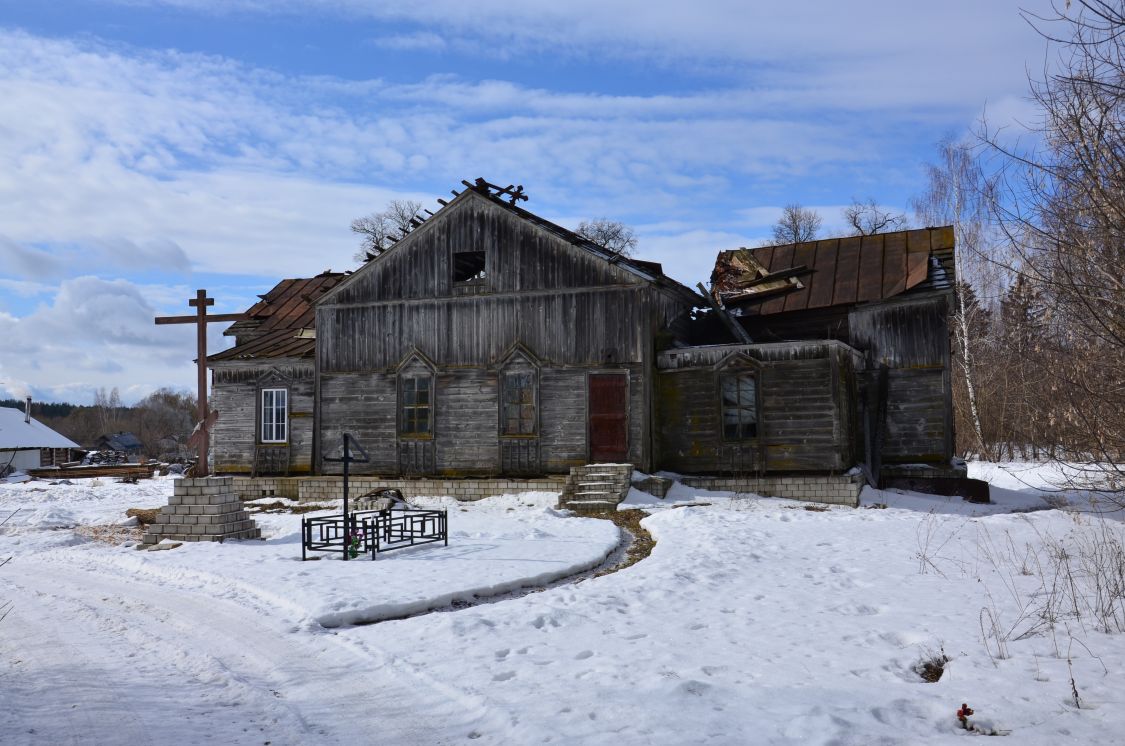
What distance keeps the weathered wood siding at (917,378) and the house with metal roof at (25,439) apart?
52.4 meters

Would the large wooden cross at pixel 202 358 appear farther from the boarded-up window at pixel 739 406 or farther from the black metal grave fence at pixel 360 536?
the boarded-up window at pixel 739 406

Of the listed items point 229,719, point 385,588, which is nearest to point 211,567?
point 385,588

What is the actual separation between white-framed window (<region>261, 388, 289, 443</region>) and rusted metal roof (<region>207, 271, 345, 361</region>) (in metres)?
1.16

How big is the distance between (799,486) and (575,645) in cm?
1399

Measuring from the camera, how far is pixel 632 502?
65.9 ft

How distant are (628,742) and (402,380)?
19382 mm

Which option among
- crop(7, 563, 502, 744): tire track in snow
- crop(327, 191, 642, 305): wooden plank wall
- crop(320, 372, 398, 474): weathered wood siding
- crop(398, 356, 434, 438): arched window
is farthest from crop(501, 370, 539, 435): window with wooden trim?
crop(7, 563, 502, 744): tire track in snow

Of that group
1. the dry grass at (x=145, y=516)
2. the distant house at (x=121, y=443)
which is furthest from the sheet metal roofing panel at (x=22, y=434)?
the dry grass at (x=145, y=516)

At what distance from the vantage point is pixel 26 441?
181 ft

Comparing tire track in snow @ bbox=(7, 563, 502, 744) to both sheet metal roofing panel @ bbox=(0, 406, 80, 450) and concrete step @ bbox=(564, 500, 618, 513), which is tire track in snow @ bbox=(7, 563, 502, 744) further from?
sheet metal roofing panel @ bbox=(0, 406, 80, 450)

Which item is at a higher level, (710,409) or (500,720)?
(710,409)

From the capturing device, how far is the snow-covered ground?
5988mm

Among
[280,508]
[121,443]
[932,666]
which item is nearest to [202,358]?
[280,508]

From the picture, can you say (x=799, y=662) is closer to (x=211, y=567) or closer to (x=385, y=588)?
(x=385, y=588)
